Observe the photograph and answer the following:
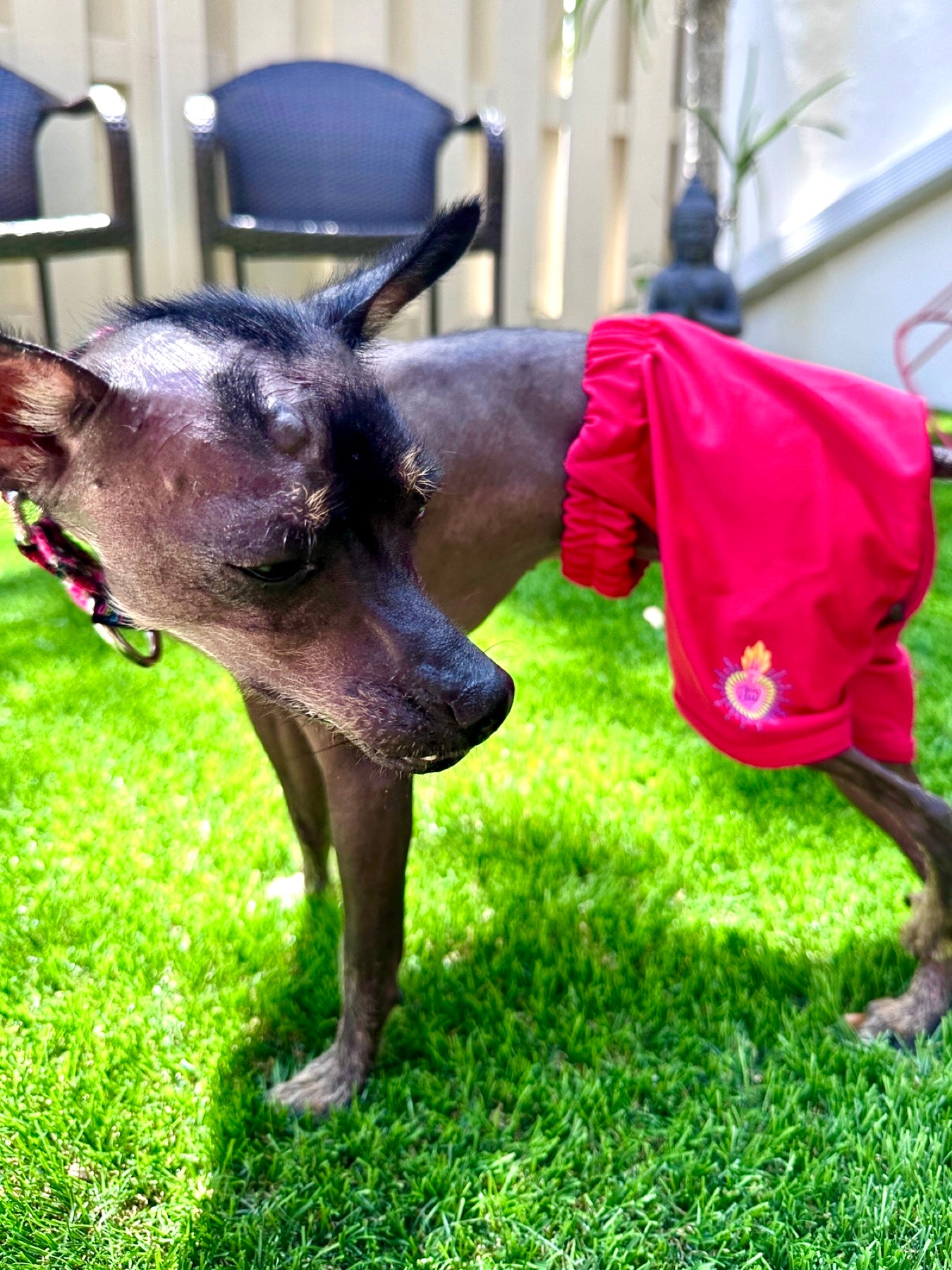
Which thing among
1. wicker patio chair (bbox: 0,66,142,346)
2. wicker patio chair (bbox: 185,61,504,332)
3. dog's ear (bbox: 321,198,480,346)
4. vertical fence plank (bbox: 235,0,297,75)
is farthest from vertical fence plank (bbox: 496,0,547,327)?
dog's ear (bbox: 321,198,480,346)

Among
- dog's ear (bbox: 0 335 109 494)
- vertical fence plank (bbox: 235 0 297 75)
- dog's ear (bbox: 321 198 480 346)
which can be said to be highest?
vertical fence plank (bbox: 235 0 297 75)

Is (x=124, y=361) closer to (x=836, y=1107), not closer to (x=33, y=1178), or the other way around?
(x=33, y=1178)

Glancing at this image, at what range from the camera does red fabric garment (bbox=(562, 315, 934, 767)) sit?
154 centimetres

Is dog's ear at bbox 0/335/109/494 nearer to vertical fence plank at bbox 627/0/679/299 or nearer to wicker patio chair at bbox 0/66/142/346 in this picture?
wicker patio chair at bbox 0/66/142/346

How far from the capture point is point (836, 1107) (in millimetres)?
1541

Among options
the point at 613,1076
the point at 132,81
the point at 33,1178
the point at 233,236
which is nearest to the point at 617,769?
the point at 613,1076

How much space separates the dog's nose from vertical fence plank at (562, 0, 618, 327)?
499 cm

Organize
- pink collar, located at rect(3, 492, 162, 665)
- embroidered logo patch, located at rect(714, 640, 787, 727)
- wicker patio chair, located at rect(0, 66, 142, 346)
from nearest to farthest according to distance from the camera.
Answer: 1. pink collar, located at rect(3, 492, 162, 665)
2. embroidered logo patch, located at rect(714, 640, 787, 727)
3. wicker patio chair, located at rect(0, 66, 142, 346)

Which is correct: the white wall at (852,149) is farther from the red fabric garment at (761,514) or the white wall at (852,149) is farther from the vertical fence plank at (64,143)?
the red fabric garment at (761,514)

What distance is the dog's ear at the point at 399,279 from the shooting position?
135cm

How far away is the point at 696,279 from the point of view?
4.36 metres

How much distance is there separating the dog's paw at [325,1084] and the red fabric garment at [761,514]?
29.6 inches

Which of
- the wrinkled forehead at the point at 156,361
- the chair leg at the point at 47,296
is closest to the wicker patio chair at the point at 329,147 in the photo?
the chair leg at the point at 47,296

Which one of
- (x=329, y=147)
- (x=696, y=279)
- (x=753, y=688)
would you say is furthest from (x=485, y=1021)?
(x=696, y=279)
